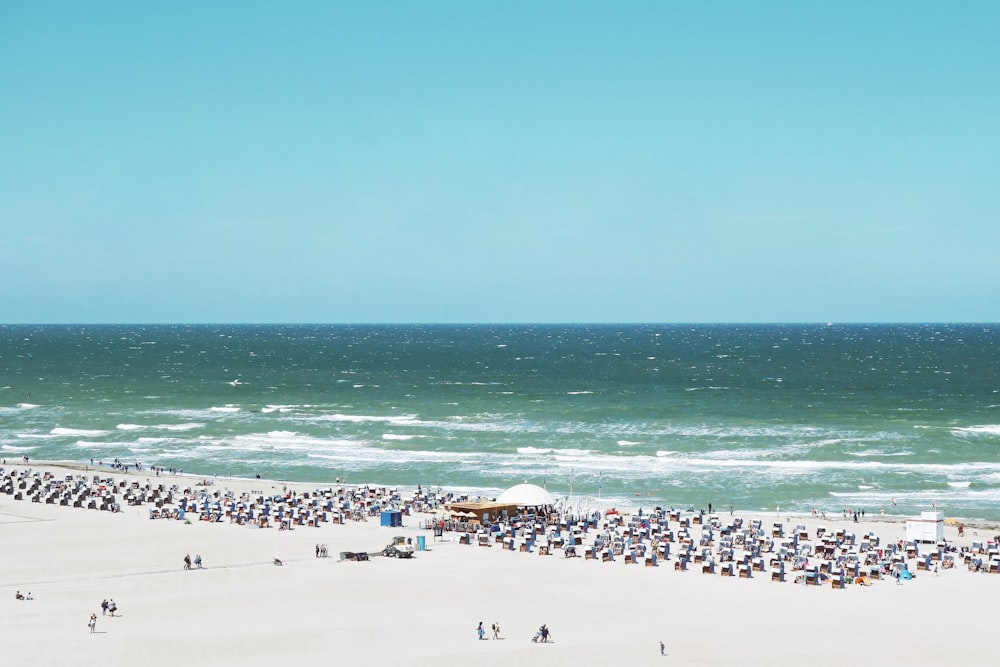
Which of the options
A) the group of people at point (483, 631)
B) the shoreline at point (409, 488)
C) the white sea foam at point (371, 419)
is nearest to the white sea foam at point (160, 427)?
the white sea foam at point (371, 419)

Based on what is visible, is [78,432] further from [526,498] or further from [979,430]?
[979,430]

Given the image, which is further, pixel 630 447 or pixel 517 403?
pixel 517 403

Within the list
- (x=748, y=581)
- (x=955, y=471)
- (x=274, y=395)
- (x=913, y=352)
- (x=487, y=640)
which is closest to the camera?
(x=487, y=640)

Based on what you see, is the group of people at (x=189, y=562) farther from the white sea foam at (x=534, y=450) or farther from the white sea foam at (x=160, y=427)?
the white sea foam at (x=160, y=427)

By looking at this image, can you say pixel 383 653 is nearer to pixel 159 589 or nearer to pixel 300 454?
pixel 159 589

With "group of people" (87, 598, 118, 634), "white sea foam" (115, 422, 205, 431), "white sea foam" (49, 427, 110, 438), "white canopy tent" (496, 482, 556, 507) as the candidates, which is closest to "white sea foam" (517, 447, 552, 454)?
"white canopy tent" (496, 482, 556, 507)

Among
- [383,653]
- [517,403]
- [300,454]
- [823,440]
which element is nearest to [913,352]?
[517,403]

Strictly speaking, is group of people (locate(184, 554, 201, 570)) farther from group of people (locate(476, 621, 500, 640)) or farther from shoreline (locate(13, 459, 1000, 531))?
shoreline (locate(13, 459, 1000, 531))
